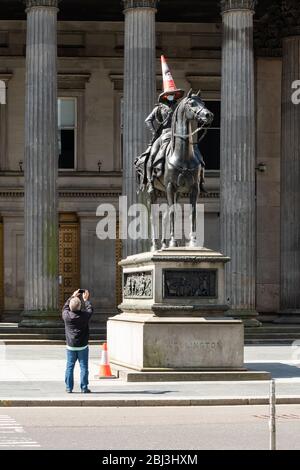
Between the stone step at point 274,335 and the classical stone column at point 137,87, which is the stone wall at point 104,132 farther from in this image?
the classical stone column at point 137,87

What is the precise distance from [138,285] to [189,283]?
184cm

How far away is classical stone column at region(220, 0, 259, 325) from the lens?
41531mm

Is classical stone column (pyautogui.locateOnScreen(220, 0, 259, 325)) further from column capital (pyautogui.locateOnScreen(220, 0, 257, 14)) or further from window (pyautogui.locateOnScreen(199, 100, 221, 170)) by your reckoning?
window (pyautogui.locateOnScreen(199, 100, 221, 170))

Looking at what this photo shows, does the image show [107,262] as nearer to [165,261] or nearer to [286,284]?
[286,284]

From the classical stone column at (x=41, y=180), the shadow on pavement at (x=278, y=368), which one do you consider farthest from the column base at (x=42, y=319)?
the shadow on pavement at (x=278, y=368)

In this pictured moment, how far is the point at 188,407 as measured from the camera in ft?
74.3

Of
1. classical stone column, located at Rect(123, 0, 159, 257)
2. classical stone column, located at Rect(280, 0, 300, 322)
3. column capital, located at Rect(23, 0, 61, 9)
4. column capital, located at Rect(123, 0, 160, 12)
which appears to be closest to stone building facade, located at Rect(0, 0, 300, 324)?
classical stone column, located at Rect(280, 0, 300, 322)

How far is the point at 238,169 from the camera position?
4166cm

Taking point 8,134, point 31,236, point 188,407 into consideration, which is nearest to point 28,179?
point 31,236

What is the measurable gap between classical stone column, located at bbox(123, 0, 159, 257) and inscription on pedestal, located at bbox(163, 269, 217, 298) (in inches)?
563

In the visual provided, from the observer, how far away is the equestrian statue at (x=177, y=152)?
27391 millimetres

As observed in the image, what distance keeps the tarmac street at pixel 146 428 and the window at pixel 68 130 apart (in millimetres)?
28511

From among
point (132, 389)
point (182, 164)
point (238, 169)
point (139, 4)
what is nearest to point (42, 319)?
point (238, 169)

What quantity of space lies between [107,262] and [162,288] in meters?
23.2
